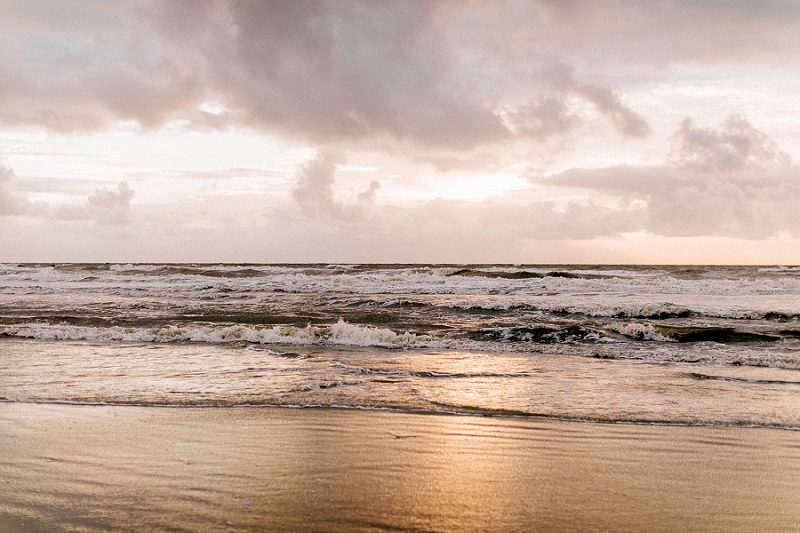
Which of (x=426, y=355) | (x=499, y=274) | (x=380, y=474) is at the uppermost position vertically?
(x=499, y=274)

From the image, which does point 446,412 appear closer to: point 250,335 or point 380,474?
point 380,474

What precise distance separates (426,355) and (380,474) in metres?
6.32

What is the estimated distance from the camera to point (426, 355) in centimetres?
1037

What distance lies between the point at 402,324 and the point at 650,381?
26.5 ft

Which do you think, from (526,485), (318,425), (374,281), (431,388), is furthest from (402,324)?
(374,281)

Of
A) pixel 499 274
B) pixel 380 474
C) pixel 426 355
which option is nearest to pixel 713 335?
pixel 426 355

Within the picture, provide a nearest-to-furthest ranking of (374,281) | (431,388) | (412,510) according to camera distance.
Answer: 1. (412,510)
2. (431,388)
3. (374,281)

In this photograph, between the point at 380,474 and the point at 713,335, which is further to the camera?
the point at 713,335

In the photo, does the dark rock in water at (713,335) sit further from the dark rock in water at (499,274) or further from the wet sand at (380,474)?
the dark rock in water at (499,274)

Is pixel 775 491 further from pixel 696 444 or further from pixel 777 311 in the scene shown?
pixel 777 311

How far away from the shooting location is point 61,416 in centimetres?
577

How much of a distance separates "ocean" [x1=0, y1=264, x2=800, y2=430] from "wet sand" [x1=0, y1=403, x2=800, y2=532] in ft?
2.31

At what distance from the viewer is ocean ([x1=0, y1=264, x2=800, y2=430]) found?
658 cm

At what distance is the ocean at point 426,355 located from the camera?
658 cm
